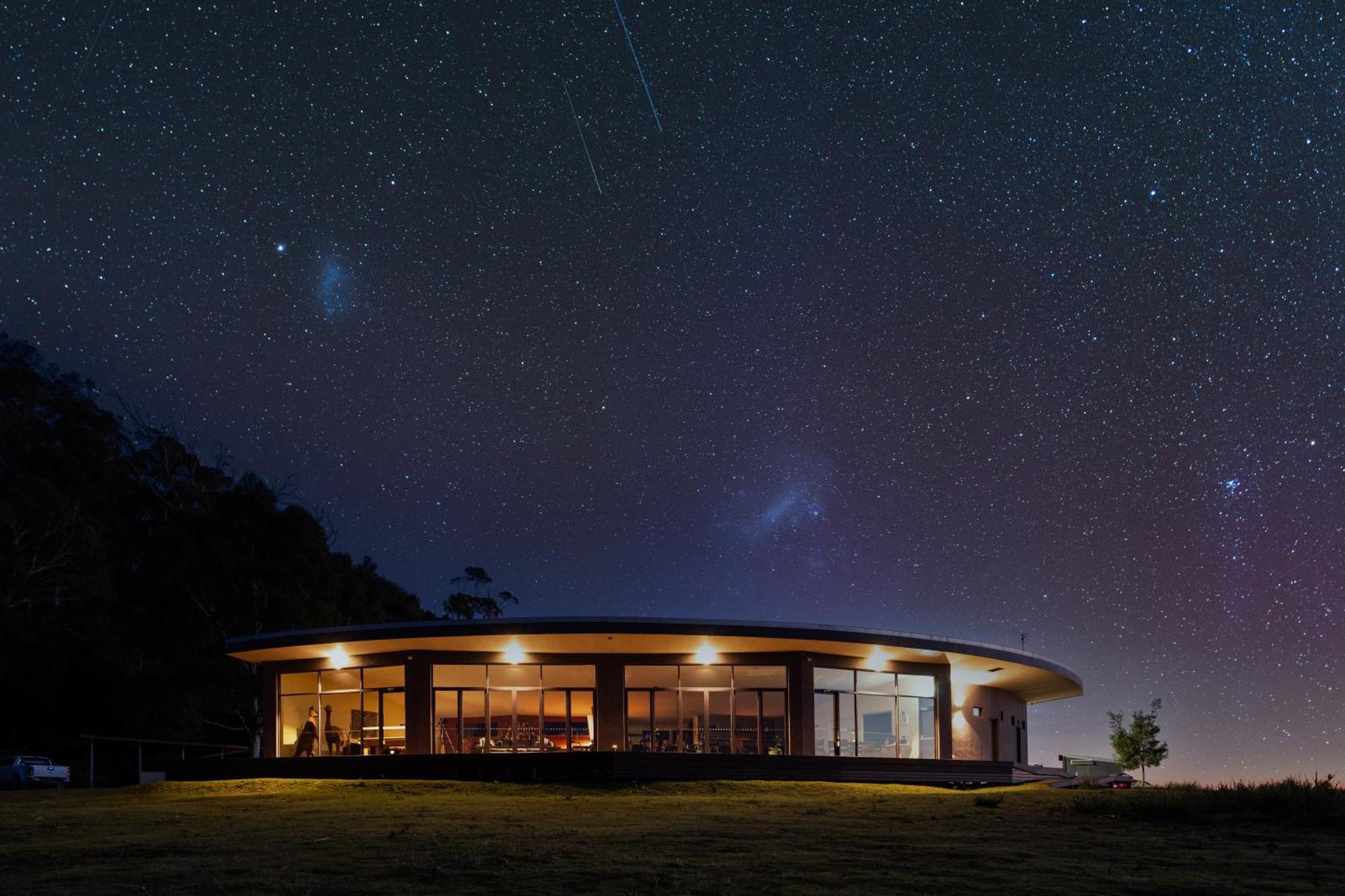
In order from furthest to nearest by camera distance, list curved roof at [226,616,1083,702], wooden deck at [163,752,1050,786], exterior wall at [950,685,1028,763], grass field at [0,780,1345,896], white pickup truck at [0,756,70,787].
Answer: white pickup truck at [0,756,70,787], exterior wall at [950,685,1028,763], curved roof at [226,616,1083,702], wooden deck at [163,752,1050,786], grass field at [0,780,1345,896]

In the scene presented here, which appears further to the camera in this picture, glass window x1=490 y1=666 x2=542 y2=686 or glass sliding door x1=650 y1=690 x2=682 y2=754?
glass sliding door x1=650 y1=690 x2=682 y2=754

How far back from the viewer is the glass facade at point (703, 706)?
1041 inches

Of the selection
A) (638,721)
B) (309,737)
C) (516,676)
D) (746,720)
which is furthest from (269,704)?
(746,720)

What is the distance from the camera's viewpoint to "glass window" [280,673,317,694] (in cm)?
2753

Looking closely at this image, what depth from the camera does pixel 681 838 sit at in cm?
1179

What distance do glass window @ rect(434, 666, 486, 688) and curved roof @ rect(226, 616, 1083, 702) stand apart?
447mm

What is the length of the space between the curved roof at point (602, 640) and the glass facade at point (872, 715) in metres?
0.64

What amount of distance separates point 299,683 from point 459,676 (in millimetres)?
4414

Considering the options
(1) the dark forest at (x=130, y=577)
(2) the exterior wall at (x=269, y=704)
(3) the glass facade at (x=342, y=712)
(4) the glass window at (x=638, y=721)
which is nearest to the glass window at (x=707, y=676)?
(4) the glass window at (x=638, y=721)

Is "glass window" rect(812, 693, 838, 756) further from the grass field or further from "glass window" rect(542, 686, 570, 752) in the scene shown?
the grass field

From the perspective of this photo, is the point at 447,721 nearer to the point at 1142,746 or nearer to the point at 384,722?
the point at 384,722

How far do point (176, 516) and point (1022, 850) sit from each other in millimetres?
44949

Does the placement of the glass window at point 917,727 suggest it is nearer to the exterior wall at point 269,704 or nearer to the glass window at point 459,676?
the glass window at point 459,676

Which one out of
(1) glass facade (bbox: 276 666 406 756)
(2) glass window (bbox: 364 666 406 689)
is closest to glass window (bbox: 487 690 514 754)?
(1) glass facade (bbox: 276 666 406 756)
